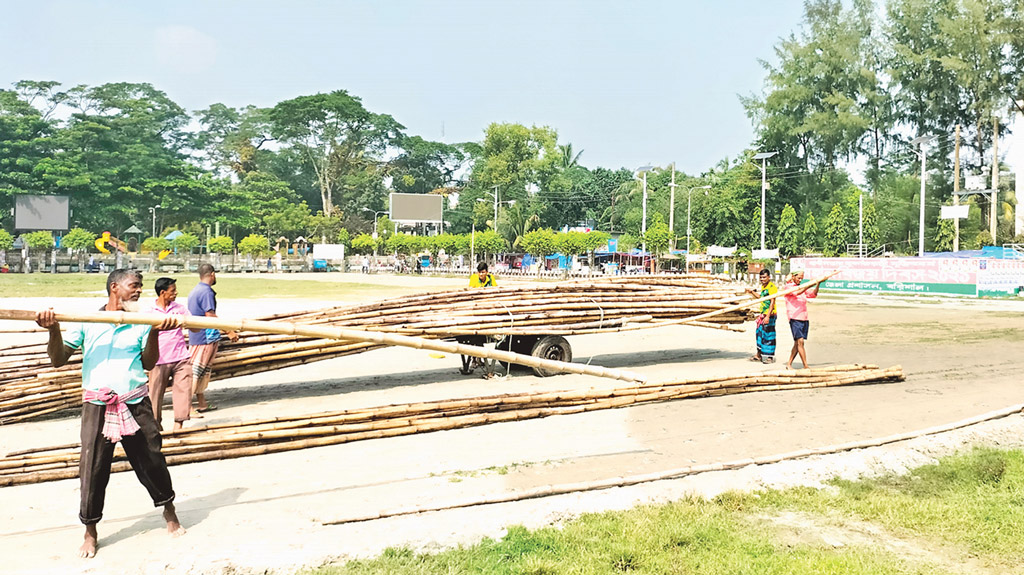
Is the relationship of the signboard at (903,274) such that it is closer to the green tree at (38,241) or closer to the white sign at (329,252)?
the white sign at (329,252)

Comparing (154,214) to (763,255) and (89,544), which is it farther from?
(89,544)

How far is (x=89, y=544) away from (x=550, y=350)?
22.2 feet

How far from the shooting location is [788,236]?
54.9 m

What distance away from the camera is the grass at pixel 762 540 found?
409 cm

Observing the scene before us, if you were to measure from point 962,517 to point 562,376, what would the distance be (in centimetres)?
598

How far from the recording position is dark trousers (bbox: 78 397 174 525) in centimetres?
437

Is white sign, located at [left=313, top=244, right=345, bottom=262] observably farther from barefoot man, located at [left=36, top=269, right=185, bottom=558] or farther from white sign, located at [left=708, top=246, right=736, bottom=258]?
barefoot man, located at [left=36, top=269, right=185, bottom=558]

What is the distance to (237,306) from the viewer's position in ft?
72.9

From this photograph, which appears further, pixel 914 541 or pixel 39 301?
pixel 39 301

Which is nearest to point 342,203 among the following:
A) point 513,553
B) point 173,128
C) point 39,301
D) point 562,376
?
point 173,128

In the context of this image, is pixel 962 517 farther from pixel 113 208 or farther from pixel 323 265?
Result: pixel 113 208

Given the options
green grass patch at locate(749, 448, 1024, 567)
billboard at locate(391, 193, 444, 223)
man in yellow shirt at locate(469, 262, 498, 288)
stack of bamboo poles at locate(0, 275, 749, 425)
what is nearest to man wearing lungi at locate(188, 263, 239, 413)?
stack of bamboo poles at locate(0, 275, 749, 425)

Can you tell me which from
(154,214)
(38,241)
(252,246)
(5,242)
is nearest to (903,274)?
(252,246)

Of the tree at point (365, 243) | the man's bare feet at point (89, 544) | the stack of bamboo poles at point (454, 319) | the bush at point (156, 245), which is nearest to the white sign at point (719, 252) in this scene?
the tree at point (365, 243)
